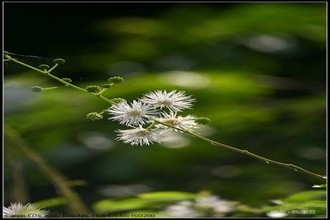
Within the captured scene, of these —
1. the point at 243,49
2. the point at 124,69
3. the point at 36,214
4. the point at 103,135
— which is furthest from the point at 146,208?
the point at 243,49

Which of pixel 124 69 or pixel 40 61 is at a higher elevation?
pixel 124 69

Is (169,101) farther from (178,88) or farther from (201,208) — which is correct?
(178,88)

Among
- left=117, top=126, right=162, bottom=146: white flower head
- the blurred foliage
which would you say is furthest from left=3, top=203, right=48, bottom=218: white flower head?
left=117, top=126, right=162, bottom=146: white flower head

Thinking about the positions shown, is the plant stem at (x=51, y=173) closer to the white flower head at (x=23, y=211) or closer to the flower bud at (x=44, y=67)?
the white flower head at (x=23, y=211)

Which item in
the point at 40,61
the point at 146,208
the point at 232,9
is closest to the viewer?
the point at 40,61

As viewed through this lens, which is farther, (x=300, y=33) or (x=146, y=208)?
(x=300, y=33)

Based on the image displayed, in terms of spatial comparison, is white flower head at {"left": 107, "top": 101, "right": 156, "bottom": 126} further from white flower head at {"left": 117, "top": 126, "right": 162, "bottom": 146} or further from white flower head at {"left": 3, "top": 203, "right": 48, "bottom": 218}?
white flower head at {"left": 3, "top": 203, "right": 48, "bottom": 218}

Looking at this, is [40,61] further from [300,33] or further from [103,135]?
[300,33]
